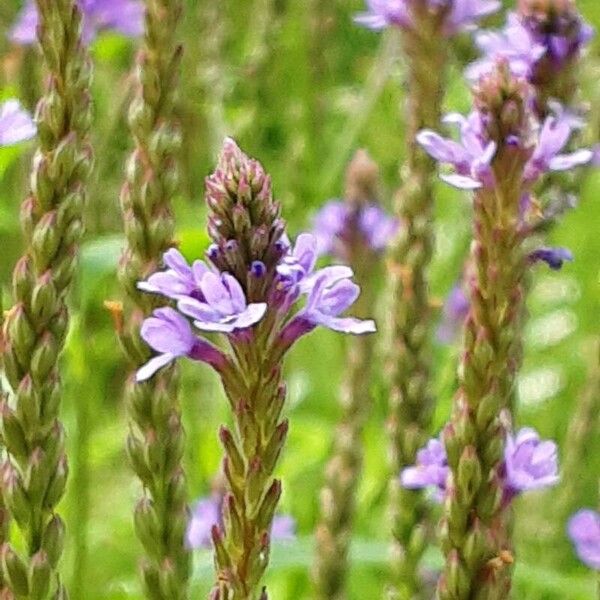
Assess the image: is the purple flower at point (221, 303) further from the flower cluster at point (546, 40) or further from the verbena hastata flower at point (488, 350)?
the flower cluster at point (546, 40)

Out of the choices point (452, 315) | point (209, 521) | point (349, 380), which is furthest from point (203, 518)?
point (452, 315)

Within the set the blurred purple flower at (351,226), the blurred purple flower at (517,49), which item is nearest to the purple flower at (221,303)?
the blurred purple flower at (517,49)

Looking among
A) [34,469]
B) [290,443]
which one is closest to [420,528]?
[34,469]

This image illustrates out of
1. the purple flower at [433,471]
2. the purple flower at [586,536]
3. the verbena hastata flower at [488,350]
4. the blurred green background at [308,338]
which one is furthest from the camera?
the blurred green background at [308,338]

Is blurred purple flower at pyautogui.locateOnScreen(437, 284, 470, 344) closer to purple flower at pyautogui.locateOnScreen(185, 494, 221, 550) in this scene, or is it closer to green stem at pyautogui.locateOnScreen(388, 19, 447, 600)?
purple flower at pyautogui.locateOnScreen(185, 494, 221, 550)

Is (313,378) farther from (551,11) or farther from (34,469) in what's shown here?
(34,469)

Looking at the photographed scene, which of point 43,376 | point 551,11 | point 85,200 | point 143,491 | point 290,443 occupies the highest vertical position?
point 551,11
